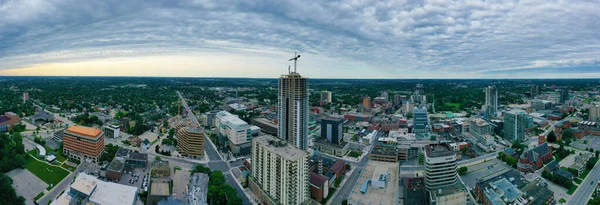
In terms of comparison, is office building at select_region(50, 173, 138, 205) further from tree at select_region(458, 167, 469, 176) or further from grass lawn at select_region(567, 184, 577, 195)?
grass lawn at select_region(567, 184, 577, 195)

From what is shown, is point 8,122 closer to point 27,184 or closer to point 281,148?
point 27,184

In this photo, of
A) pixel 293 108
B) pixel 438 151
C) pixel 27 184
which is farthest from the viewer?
pixel 293 108

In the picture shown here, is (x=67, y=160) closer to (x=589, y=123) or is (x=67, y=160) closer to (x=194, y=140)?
(x=194, y=140)

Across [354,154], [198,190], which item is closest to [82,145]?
[198,190]

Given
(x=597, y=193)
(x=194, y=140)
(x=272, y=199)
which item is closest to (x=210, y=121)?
(x=194, y=140)

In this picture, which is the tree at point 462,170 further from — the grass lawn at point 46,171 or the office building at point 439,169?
the grass lawn at point 46,171

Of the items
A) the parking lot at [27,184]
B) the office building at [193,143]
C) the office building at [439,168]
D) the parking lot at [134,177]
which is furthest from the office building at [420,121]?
the parking lot at [27,184]
